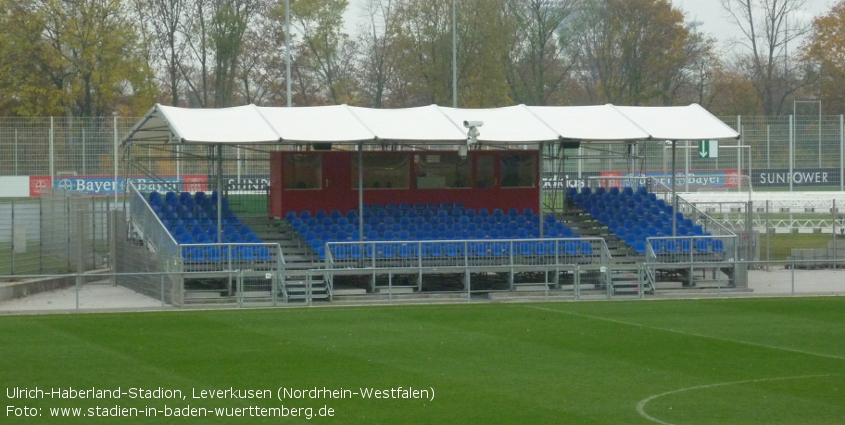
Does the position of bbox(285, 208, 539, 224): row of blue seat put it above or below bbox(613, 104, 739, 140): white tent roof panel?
below

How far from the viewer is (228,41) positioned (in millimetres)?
51812

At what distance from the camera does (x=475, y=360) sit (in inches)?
606

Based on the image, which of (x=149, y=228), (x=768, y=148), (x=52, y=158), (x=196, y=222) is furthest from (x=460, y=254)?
(x=768, y=148)

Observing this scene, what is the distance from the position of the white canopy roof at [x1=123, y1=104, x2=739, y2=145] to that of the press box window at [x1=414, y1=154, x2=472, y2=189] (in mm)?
2258

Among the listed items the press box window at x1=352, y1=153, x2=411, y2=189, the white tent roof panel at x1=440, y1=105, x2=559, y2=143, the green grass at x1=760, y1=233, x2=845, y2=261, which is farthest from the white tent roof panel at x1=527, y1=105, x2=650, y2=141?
the green grass at x1=760, y1=233, x2=845, y2=261

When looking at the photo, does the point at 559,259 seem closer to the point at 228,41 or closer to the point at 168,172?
the point at 168,172

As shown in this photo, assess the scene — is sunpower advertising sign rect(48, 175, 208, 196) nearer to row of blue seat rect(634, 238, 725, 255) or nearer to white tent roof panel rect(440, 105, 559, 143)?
white tent roof panel rect(440, 105, 559, 143)

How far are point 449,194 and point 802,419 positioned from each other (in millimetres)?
20077

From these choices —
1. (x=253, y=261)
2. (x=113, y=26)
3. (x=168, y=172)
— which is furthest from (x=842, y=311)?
(x=113, y=26)

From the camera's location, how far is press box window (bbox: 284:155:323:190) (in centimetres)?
3003

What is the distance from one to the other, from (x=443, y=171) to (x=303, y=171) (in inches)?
161

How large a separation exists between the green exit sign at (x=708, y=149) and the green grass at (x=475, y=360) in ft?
62.9

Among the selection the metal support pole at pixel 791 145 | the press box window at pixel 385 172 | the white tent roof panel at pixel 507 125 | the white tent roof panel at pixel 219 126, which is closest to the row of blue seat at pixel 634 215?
the white tent roof panel at pixel 507 125

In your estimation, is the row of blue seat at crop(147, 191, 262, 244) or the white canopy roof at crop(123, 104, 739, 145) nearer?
the white canopy roof at crop(123, 104, 739, 145)
